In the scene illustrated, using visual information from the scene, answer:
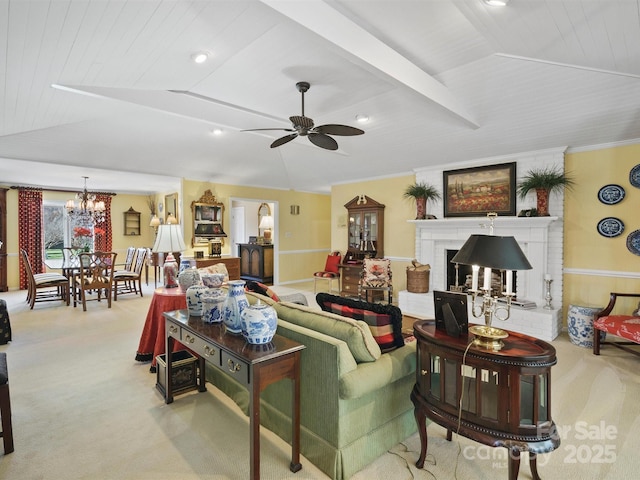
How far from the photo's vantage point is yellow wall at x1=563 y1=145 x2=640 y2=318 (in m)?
4.00

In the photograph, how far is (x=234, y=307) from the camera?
199 centimetres

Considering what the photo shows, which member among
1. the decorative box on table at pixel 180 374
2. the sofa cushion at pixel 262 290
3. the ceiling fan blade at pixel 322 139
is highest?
the ceiling fan blade at pixel 322 139

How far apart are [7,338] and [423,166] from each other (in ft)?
21.1

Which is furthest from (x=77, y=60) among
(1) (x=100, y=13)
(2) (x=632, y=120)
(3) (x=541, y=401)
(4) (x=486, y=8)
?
(2) (x=632, y=120)

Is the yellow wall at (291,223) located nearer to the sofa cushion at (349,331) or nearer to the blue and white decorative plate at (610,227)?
the sofa cushion at (349,331)

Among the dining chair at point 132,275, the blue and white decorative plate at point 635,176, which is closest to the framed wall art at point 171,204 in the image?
the dining chair at point 132,275

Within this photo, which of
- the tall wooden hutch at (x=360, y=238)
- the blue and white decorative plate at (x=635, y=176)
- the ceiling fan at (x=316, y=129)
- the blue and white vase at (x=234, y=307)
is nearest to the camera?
the blue and white vase at (x=234, y=307)

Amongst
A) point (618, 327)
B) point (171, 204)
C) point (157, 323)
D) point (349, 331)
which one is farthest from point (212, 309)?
point (171, 204)

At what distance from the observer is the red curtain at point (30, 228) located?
739 centimetres

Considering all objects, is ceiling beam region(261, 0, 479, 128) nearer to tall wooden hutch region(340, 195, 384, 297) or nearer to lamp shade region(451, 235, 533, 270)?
lamp shade region(451, 235, 533, 270)

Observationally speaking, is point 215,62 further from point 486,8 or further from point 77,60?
point 486,8

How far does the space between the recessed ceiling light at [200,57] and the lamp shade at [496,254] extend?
2548mm

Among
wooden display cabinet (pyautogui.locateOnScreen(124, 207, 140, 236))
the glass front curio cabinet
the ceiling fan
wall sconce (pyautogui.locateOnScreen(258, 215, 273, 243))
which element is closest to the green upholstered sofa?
the ceiling fan

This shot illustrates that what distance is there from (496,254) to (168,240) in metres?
3.23
